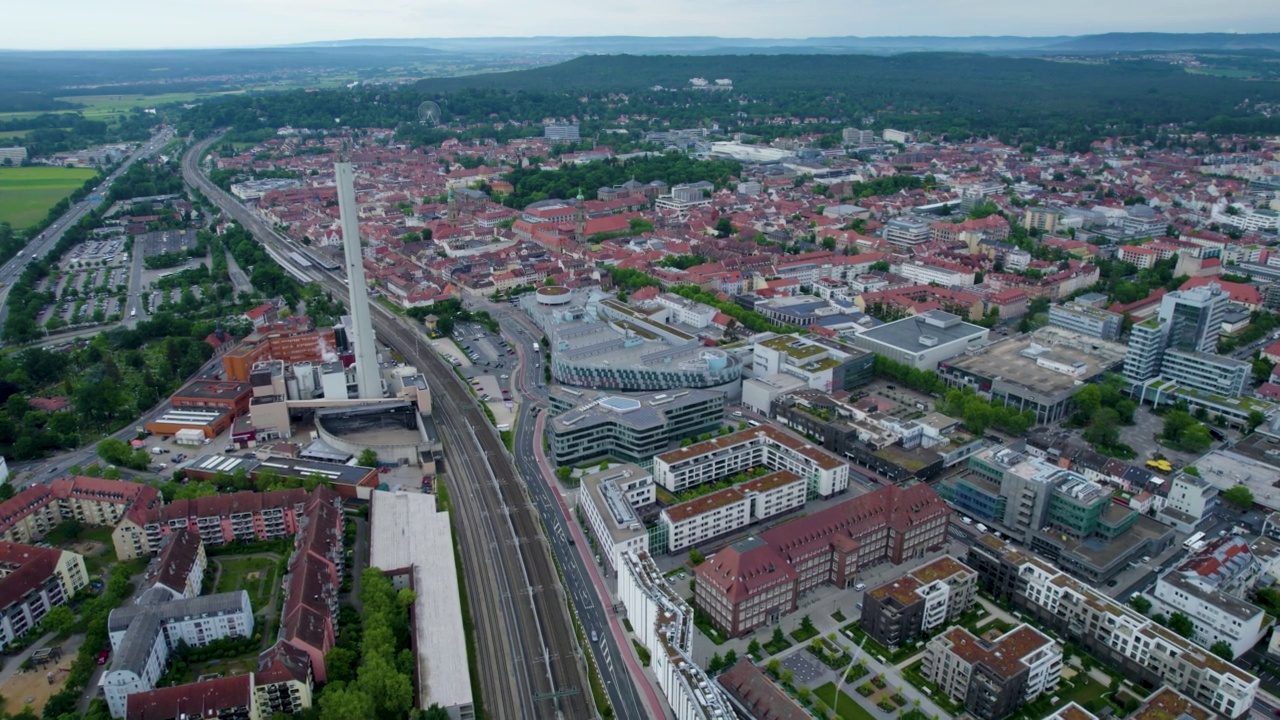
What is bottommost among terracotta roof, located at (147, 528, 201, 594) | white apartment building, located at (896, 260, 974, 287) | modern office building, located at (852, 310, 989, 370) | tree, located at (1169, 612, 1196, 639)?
white apartment building, located at (896, 260, 974, 287)

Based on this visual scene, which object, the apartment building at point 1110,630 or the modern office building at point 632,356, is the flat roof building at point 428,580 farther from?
the apartment building at point 1110,630

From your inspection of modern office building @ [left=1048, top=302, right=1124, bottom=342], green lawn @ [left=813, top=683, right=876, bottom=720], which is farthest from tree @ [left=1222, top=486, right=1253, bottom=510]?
green lawn @ [left=813, top=683, right=876, bottom=720]

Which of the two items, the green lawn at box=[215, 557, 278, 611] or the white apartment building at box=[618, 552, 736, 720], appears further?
the green lawn at box=[215, 557, 278, 611]

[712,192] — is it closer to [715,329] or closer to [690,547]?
[715,329]

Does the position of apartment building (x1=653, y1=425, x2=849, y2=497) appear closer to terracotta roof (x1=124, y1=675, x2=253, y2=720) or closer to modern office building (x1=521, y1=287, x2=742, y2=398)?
modern office building (x1=521, y1=287, x2=742, y2=398)

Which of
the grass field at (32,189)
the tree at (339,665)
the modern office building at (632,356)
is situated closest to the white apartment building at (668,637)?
the tree at (339,665)

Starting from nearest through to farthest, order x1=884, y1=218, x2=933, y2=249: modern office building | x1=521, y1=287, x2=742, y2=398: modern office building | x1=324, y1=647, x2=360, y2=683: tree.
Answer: x1=324, y1=647, x2=360, y2=683: tree → x1=521, y1=287, x2=742, y2=398: modern office building → x1=884, y1=218, x2=933, y2=249: modern office building

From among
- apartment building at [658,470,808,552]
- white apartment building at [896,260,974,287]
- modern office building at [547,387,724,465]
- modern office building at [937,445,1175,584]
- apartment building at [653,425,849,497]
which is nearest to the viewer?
modern office building at [937,445,1175,584]

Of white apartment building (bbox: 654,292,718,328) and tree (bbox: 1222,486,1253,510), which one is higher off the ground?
white apartment building (bbox: 654,292,718,328)

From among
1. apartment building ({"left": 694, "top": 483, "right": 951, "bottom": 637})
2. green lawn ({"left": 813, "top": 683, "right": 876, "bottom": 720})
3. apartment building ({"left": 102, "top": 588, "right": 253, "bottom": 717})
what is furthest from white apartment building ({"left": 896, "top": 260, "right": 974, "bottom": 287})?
apartment building ({"left": 102, "top": 588, "right": 253, "bottom": 717})
